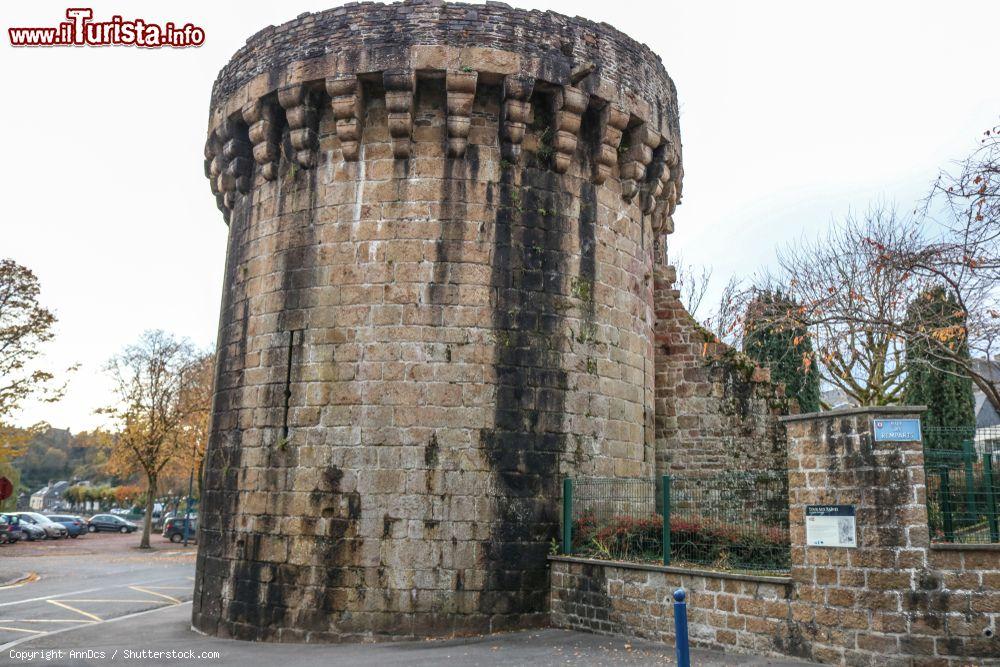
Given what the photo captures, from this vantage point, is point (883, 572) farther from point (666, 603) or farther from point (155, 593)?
point (155, 593)

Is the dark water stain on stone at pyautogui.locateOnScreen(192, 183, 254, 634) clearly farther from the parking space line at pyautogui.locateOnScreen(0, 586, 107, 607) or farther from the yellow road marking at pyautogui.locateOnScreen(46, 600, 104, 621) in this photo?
the parking space line at pyautogui.locateOnScreen(0, 586, 107, 607)

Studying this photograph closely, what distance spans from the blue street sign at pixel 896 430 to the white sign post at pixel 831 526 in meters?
0.77

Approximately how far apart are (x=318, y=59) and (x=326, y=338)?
154 inches

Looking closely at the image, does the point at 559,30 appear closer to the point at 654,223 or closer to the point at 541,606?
the point at 654,223

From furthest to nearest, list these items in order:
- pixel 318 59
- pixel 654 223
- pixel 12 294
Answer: pixel 12 294 → pixel 654 223 → pixel 318 59

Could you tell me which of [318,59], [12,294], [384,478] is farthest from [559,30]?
[12,294]

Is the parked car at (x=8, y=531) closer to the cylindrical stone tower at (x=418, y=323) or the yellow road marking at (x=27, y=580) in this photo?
the yellow road marking at (x=27, y=580)

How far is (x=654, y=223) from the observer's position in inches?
560

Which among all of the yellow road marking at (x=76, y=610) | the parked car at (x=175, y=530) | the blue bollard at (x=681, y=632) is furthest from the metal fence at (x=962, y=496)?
the parked car at (x=175, y=530)

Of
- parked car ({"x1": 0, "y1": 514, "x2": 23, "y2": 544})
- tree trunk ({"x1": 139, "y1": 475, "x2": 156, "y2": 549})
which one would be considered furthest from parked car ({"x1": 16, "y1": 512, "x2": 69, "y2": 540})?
tree trunk ({"x1": 139, "y1": 475, "x2": 156, "y2": 549})

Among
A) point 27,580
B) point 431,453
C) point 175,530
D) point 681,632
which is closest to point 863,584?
point 681,632

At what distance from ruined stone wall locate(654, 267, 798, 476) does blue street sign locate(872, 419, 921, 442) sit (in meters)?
5.76

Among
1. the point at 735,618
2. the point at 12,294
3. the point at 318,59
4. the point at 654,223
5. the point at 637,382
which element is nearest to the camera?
the point at 735,618

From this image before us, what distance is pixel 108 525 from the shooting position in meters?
49.5
